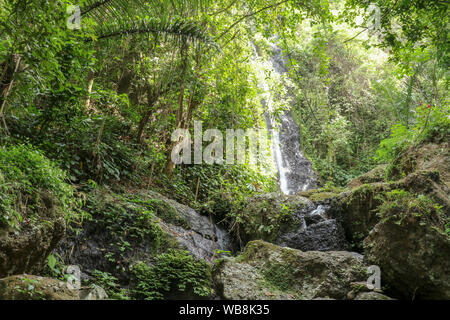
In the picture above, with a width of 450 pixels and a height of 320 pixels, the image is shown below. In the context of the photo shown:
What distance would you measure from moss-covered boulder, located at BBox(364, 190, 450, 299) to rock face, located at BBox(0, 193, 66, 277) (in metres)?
3.70

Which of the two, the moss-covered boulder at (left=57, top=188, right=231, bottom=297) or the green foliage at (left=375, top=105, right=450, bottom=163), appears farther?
the green foliage at (left=375, top=105, right=450, bottom=163)

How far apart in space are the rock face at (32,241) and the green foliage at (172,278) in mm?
1370

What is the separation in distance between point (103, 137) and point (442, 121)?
7250 millimetres

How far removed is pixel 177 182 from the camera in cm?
779

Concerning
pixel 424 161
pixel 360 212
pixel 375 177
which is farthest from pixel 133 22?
pixel 375 177

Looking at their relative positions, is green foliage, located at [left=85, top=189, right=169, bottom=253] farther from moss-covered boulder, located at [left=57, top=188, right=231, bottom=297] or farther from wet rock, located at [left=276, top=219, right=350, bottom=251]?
wet rock, located at [left=276, top=219, right=350, bottom=251]

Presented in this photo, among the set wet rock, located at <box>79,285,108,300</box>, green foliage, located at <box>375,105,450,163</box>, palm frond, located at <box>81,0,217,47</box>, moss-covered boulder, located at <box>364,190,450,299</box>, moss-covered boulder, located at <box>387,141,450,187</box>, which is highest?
palm frond, located at <box>81,0,217,47</box>

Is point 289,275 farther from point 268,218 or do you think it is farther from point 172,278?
point 268,218

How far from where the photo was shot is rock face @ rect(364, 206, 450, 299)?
3.46 m

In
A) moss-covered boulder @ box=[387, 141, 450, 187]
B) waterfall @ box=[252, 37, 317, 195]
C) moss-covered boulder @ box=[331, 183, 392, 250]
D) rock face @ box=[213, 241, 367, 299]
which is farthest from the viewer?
waterfall @ box=[252, 37, 317, 195]

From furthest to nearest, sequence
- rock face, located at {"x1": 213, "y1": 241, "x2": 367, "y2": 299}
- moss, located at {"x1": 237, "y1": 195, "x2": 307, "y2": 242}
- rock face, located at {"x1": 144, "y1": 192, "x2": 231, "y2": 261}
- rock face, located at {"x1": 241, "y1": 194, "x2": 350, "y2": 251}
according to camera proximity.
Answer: moss, located at {"x1": 237, "y1": 195, "x2": 307, "y2": 242}
rock face, located at {"x1": 241, "y1": 194, "x2": 350, "y2": 251}
rock face, located at {"x1": 144, "y1": 192, "x2": 231, "y2": 261}
rock face, located at {"x1": 213, "y1": 241, "x2": 367, "y2": 299}

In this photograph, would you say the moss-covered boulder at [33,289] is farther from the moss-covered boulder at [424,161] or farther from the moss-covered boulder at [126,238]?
the moss-covered boulder at [424,161]

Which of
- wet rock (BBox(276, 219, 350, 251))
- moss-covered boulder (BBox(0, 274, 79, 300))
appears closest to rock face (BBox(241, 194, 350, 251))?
wet rock (BBox(276, 219, 350, 251))

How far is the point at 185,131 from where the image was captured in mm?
7730
